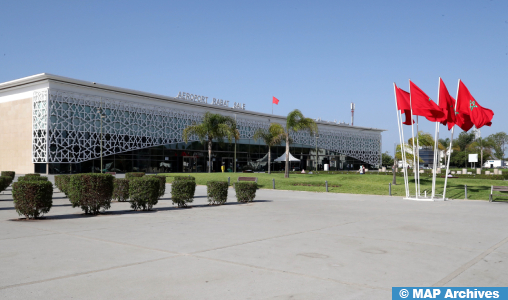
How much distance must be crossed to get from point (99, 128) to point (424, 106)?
130ft

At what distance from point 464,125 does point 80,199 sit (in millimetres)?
17546

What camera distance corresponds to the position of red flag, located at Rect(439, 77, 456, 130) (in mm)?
19672

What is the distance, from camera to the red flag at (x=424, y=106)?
64.1 feet

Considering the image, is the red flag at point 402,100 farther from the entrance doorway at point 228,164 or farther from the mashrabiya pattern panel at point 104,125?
the entrance doorway at point 228,164

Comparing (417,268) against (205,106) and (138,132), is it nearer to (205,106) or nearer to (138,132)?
(138,132)

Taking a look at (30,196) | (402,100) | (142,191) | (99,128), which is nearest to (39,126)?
(99,128)

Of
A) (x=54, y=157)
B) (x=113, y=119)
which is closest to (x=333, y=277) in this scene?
(x=54, y=157)

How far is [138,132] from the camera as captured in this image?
53.4 m

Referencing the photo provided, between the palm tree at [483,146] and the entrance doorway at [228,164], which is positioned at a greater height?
the palm tree at [483,146]

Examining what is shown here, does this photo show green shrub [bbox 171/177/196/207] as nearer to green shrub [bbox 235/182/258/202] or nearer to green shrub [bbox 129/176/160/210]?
green shrub [bbox 129/176/160/210]

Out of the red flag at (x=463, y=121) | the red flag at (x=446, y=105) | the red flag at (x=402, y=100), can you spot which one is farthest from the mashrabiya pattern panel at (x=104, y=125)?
the red flag at (x=463, y=121)

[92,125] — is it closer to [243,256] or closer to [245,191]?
[245,191]

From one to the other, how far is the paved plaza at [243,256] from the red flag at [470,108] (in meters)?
8.16

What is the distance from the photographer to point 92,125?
48438 millimetres
